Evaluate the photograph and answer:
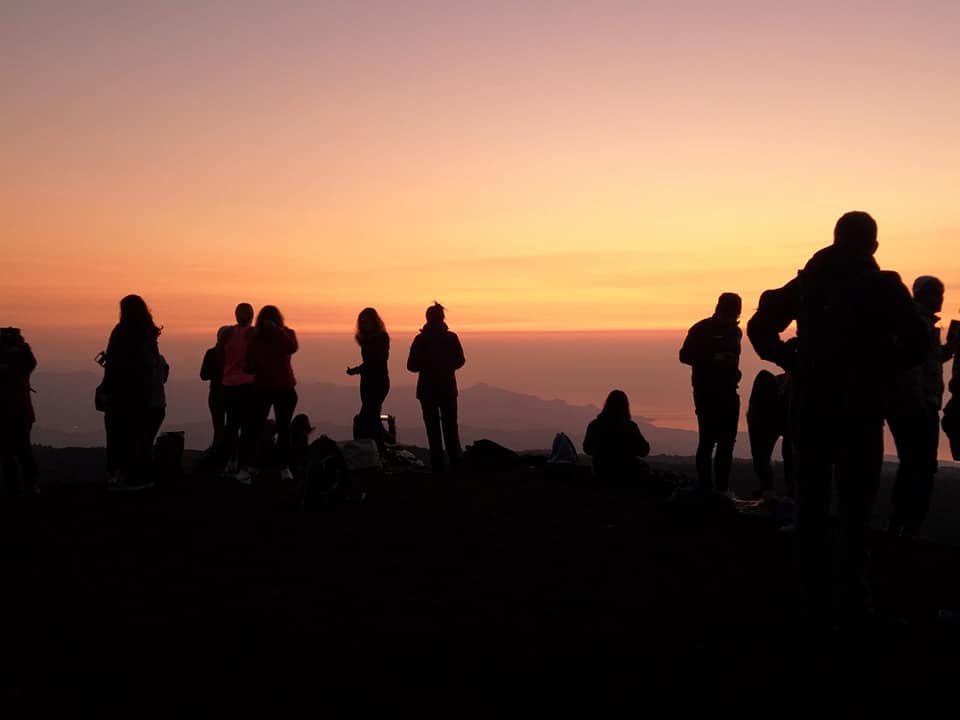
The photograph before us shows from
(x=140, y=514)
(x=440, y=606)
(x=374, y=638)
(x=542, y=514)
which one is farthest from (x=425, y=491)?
(x=374, y=638)

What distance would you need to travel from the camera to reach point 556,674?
15.1 ft

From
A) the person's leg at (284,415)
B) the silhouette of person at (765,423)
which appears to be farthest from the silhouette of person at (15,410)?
the silhouette of person at (765,423)

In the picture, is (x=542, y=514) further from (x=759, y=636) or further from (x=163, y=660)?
(x=163, y=660)

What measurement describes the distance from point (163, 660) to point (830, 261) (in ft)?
13.8

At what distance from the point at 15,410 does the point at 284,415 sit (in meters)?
3.26

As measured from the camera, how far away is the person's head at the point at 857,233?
5.16 meters

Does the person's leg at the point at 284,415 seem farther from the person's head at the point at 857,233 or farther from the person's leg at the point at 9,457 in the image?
the person's head at the point at 857,233

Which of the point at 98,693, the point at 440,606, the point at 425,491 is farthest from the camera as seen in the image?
the point at 425,491

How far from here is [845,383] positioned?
514 centimetres

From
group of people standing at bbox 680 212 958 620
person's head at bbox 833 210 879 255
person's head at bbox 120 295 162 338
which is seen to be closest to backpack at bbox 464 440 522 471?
person's head at bbox 120 295 162 338

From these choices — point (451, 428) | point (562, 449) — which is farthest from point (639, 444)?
point (451, 428)

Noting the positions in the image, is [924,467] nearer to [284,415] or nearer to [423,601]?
[423,601]

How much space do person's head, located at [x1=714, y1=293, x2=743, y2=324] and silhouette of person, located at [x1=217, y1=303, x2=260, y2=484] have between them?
5.85 meters

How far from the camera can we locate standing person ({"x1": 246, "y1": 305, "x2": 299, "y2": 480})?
1198 centimetres
